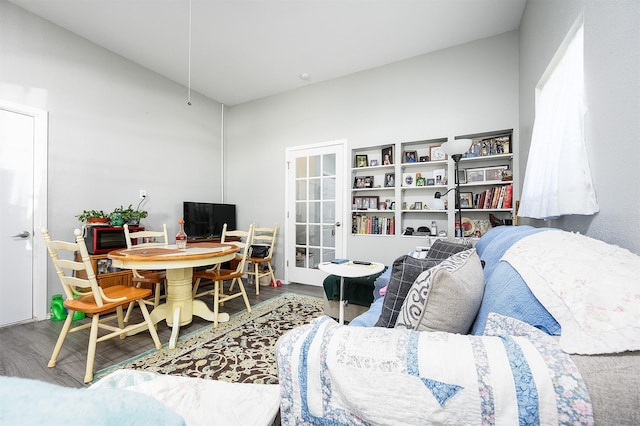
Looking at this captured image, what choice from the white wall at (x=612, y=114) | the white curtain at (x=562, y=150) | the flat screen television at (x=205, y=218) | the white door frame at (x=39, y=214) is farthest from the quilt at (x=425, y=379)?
the flat screen television at (x=205, y=218)

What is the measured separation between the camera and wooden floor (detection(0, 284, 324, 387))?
1770 millimetres

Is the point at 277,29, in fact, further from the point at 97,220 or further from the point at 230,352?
the point at 230,352

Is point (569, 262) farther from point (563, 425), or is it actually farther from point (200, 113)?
point (200, 113)

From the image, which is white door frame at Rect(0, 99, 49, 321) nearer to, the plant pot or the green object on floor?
the green object on floor

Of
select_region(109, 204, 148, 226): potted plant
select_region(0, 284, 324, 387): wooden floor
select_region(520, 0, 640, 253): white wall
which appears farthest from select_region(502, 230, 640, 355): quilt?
select_region(109, 204, 148, 226): potted plant

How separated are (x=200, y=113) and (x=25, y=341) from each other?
3.54 meters

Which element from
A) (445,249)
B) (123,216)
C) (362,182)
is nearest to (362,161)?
(362,182)

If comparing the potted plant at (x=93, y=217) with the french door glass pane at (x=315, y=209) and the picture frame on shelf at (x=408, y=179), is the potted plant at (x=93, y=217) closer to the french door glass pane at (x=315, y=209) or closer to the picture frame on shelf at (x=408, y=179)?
the french door glass pane at (x=315, y=209)

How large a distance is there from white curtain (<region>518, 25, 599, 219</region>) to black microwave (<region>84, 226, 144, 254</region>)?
3.85 m

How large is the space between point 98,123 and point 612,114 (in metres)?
4.43

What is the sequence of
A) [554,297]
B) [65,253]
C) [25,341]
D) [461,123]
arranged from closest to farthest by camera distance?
1. [554,297]
2. [25,341]
3. [65,253]
4. [461,123]

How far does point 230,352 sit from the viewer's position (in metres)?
2.04

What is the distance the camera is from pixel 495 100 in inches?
117

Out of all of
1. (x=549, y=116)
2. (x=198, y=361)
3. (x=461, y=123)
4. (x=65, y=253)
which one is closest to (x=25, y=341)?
(x=65, y=253)
